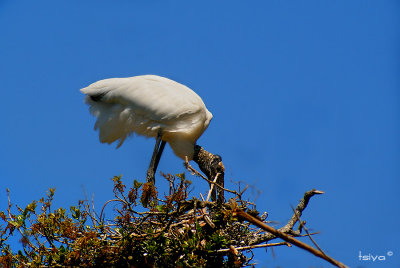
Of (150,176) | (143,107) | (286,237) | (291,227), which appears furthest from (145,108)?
(286,237)

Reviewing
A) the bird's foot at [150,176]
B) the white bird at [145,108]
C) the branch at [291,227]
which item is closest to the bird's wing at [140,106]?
the white bird at [145,108]

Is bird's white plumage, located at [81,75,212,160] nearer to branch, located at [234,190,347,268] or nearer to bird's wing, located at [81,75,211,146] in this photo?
bird's wing, located at [81,75,211,146]

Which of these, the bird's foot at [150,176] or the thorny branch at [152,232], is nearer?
the thorny branch at [152,232]

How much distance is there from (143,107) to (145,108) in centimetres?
3

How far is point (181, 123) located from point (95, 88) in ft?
3.40

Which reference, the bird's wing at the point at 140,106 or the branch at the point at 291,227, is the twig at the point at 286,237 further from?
the bird's wing at the point at 140,106

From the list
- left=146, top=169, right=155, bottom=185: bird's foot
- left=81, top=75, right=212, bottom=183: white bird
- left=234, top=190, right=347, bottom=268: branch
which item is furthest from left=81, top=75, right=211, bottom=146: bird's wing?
left=234, top=190, right=347, bottom=268: branch

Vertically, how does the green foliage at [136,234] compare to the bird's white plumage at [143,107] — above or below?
below

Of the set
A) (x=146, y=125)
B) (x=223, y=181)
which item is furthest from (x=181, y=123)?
(x=223, y=181)

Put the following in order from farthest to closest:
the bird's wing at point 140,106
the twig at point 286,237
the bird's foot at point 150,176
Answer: the bird's foot at point 150,176, the bird's wing at point 140,106, the twig at point 286,237

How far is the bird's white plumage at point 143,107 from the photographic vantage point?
268 inches

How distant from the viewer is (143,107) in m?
6.82

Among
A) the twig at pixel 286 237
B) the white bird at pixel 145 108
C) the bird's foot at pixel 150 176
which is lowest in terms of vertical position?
the twig at pixel 286 237

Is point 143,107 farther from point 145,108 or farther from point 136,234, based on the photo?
point 136,234
